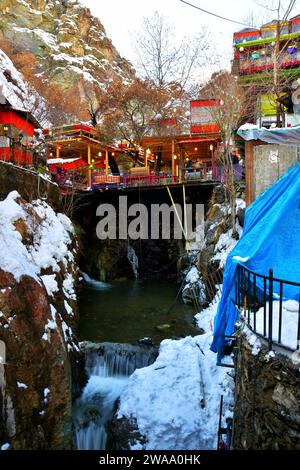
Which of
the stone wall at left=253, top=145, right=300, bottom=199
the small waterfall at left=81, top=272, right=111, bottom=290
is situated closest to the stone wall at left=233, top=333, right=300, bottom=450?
the stone wall at left=253, top=145, right=300, bottom=199

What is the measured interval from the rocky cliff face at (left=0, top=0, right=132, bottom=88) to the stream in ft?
154

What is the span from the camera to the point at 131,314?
47.7 feet

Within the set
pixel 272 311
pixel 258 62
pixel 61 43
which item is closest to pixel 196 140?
pixel 258 62

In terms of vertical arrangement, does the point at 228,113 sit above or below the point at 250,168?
above

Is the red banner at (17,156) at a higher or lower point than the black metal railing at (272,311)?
higher

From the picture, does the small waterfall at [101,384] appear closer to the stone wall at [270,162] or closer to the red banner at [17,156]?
the stone wall at [270,162]

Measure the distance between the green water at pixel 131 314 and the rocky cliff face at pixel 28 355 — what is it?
309 centimetres

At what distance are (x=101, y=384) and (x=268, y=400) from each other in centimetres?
724

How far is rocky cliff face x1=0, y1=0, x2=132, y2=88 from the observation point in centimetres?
5147

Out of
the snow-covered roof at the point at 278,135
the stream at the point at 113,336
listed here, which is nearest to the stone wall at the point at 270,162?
the snow-covered roof at the point at 278,135

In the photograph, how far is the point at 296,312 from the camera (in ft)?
→ 14.2

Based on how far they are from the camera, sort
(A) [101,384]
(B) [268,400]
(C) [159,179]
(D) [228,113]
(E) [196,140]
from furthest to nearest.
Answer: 1. (E) [196,140]
2. (C) [159,179]
3. (D) [228,113]
4. (A) [101,384]
5. (B) [268,400]

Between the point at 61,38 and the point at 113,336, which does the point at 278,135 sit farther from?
the point at 61,38

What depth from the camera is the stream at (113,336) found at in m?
8.12
